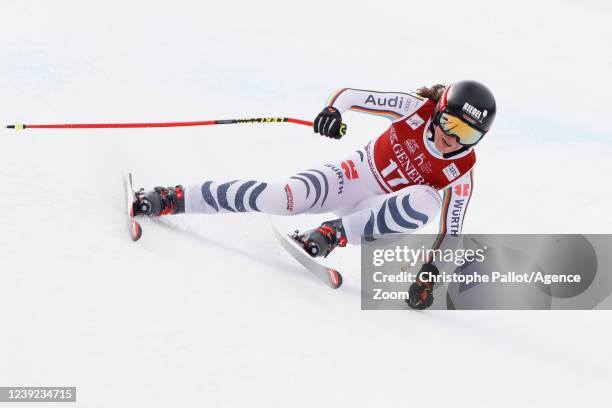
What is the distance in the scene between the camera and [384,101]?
339 centimetres

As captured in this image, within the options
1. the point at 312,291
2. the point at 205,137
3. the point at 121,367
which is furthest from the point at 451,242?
the point at 205,137

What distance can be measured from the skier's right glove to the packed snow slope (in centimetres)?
11

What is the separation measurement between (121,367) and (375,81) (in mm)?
5331

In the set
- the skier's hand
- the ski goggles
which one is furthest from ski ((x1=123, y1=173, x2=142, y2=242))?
the ski goggles

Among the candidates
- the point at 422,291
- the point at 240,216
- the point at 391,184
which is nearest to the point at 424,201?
the point at 391,184

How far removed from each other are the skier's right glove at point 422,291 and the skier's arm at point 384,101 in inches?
29.7

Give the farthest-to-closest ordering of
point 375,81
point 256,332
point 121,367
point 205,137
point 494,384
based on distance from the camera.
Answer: point 375,81
point 205,137
point 494,384
point 256,332
point 121,367

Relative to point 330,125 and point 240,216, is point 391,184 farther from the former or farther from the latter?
point 240,216

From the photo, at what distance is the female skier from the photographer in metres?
3.17

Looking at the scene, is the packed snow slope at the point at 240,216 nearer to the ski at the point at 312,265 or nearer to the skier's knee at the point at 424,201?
the ski at the point at 312,265

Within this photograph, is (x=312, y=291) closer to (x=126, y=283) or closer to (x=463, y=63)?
(x=126, y=283)

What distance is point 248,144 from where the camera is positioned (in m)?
4.98

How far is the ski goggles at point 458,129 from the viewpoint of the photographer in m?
3.12

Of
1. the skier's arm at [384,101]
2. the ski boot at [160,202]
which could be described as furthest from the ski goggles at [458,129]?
the ski boot at [160,202]
